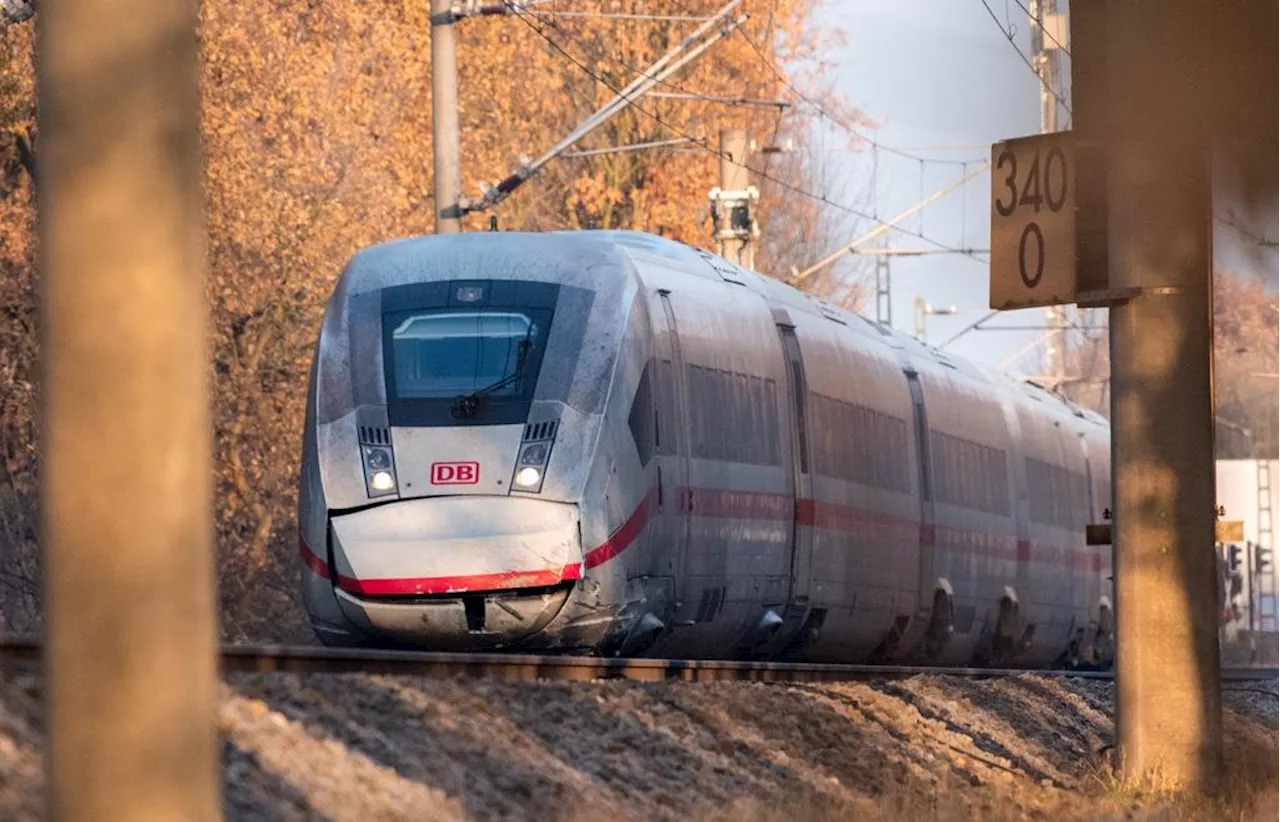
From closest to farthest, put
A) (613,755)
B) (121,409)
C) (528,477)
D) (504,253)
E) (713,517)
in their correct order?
(121,409) → (613,755) → (528,477) → (504,253) → (713,517)

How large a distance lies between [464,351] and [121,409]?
12593 millimetres

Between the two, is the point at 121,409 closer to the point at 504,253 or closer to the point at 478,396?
the point at 478,396

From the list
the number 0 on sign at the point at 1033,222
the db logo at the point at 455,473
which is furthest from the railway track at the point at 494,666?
the number 0 on sign at the point at 1033,222

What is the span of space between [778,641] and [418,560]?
16.4ft

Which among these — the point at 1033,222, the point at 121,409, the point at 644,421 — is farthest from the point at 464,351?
the point at 121,409

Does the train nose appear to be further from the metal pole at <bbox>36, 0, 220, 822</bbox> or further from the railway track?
the metal pole at <bbox>36, 0, 220, 822</bbox>

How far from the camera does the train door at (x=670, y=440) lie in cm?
1611

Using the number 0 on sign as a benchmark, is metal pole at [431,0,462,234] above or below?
above

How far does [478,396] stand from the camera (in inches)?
596

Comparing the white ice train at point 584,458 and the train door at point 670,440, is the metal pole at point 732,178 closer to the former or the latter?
the white ice train at point 584,458

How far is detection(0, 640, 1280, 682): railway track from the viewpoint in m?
11.7

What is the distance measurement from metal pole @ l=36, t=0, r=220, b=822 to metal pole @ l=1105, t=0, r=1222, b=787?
388 inches

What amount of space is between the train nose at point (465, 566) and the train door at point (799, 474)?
4.35 metres

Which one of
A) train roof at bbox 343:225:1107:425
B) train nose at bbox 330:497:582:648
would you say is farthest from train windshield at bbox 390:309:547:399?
train nose at bbox 330:497:582:648
